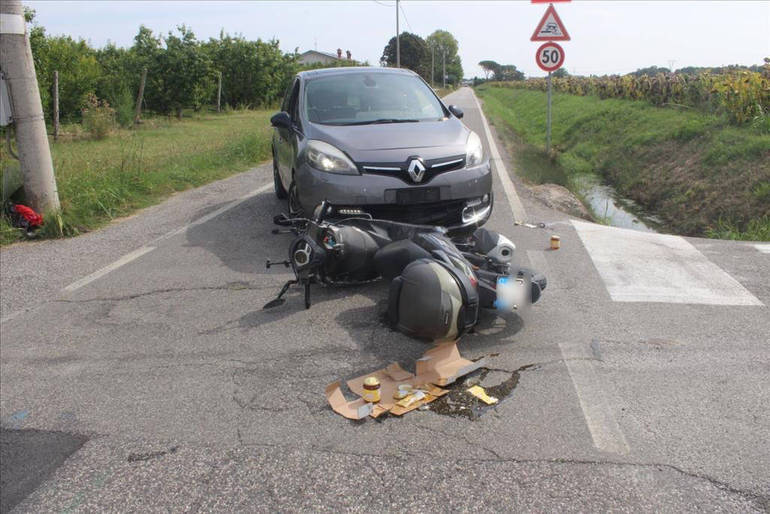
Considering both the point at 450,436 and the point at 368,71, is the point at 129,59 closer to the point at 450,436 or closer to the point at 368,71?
the point at 368,71

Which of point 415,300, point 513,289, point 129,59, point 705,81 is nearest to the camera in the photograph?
point 415,300

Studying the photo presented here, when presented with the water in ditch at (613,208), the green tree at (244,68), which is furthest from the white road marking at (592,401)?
the green tree at (244,68)

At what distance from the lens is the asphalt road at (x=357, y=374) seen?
2.85 metres

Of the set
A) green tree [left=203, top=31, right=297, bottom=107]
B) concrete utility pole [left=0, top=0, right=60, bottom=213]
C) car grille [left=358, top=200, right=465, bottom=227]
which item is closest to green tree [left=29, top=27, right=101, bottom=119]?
green tree [left=203, top=31, right=297, bottom=107]

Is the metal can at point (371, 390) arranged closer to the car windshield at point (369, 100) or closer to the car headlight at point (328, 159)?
the car headlight at point (328, 159)

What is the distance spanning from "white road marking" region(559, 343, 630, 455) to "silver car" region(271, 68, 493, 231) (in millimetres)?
2186

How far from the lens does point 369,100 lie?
7.29m

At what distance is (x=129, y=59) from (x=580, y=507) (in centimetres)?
2811

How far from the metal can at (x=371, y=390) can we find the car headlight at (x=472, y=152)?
3266 mm

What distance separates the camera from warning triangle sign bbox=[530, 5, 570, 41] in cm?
1419

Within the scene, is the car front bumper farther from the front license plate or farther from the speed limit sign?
the speed limit sign

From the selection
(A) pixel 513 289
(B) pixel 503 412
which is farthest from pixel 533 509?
(A) pixel 513 289

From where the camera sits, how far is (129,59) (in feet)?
88.5

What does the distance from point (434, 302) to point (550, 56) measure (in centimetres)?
1195
